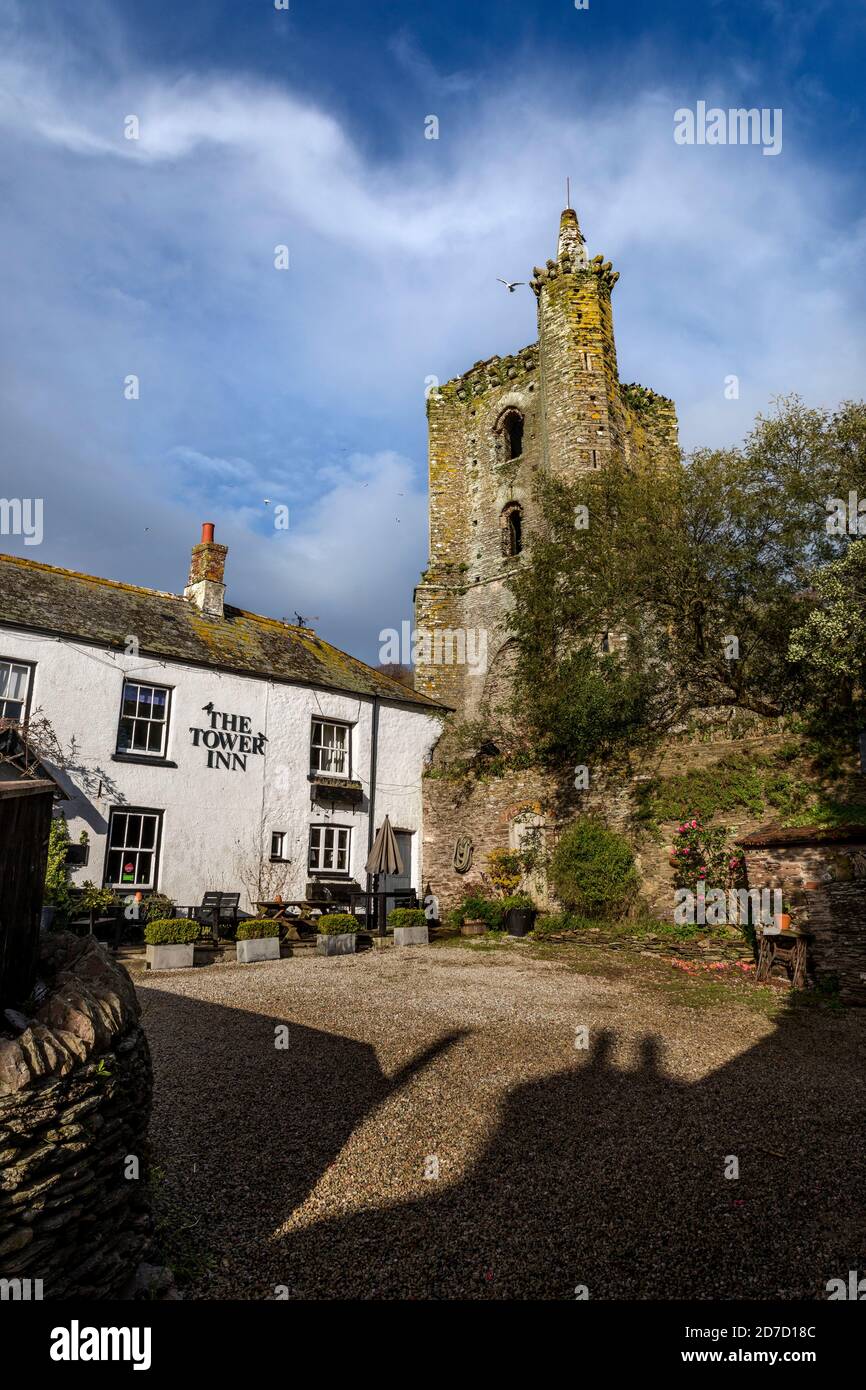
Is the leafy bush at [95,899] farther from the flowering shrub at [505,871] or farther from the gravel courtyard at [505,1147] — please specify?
the flowering shrub at [505,871]

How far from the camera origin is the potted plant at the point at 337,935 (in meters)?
14.5

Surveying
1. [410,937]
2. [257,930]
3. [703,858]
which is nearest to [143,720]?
[257,930]

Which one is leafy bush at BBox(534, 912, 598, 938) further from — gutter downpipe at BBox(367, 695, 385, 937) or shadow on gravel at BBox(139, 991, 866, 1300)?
shadow on gravel at BBox(139, 991, 866, 1300)

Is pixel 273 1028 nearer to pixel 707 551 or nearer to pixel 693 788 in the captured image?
pixel 693 788

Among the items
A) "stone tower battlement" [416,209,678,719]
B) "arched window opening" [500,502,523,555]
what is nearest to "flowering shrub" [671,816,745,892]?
"stone tower battlement" [416,209,678,719]

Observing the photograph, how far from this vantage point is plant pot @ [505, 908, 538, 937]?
16.3 metres

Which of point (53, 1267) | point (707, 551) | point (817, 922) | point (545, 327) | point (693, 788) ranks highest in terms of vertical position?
point (545, 327)

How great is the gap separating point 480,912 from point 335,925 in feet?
13.7

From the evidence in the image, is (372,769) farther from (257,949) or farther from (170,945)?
(170,945)

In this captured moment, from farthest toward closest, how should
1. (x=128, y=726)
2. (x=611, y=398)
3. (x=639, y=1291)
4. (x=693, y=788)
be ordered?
1. (x=611, y=398)
2. (x=128, y=726)
3. (x=693, y=788)
4. (x=639, y=1291)

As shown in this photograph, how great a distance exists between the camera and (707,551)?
16797 mm

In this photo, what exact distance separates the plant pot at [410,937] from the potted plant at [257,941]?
9.03ft
